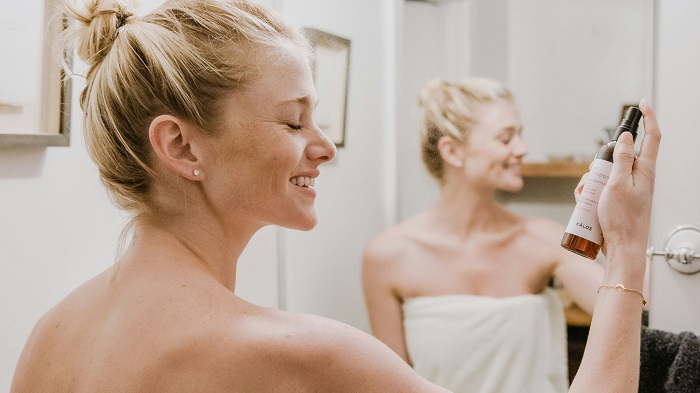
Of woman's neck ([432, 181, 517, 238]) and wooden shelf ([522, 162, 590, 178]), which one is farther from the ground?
wooden shelf ([522, 162, 590, 178])

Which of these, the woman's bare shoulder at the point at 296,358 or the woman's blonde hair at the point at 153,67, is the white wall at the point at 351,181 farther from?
the woman's bare shoulder at the point at 296,358

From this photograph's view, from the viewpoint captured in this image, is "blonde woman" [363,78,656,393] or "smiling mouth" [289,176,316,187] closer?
"smiling mouth" [289,176,316,187]

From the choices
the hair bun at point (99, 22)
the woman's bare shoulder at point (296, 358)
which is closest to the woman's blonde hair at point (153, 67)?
the hair bun at point (99, 22)

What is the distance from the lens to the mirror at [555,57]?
1027 mm

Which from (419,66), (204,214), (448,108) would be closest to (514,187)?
(448,108)

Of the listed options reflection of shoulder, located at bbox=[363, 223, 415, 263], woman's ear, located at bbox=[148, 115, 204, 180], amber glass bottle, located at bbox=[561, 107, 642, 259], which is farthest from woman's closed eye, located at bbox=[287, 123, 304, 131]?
reflection of shoulder, located at bbox=[363, 223, 415, 263]

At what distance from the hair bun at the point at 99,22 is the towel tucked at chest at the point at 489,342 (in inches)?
26.4

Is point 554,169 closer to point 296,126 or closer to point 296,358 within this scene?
point 296,126

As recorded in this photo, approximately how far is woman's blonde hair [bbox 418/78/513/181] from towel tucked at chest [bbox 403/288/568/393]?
240 mm

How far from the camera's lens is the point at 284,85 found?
0.84 meters

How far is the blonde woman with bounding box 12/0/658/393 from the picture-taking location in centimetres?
70

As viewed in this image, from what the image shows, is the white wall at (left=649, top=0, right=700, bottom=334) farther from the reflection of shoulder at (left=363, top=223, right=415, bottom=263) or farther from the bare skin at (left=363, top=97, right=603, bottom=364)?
the reflection of shoulder at (left=363, top=223, right=415, bottom=263)

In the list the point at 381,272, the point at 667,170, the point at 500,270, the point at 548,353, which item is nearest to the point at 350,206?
the point at 381,272

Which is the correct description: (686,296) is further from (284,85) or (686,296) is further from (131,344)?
(131,344)
